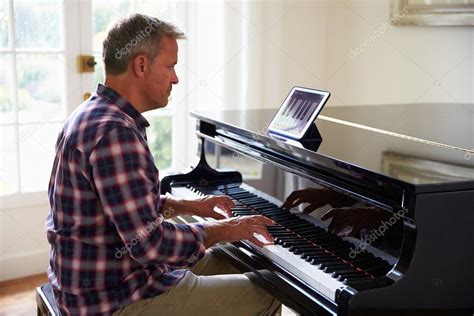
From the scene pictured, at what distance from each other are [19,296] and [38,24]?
1443mm

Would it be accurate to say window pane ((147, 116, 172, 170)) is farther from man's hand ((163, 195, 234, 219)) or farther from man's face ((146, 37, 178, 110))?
man's face ((146, 37, 178, 110))

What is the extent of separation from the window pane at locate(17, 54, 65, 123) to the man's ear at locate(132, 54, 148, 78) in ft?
6.28

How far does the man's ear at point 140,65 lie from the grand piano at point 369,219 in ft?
1.72

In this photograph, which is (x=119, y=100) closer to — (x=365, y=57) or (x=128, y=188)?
(x=128, y=188)

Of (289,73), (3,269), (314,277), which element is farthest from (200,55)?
(314,277)

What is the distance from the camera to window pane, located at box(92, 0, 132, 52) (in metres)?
3.68

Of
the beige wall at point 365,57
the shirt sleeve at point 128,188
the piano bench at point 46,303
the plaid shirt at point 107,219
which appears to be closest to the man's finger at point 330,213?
the plaid shirt at point 107,219

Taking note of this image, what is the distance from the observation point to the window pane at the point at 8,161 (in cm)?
347

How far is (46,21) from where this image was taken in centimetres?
352

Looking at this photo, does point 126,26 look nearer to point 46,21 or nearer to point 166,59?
point 166,59

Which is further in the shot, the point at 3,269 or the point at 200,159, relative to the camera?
the point at 3,269

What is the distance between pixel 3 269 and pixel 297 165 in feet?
7.15

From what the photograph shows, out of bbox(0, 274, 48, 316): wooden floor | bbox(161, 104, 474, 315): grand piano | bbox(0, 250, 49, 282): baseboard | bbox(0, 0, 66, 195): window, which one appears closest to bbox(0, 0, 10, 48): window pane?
bbox(0, 0, 66, 195): window

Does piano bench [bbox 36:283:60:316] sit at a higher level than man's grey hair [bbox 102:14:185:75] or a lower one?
lower
